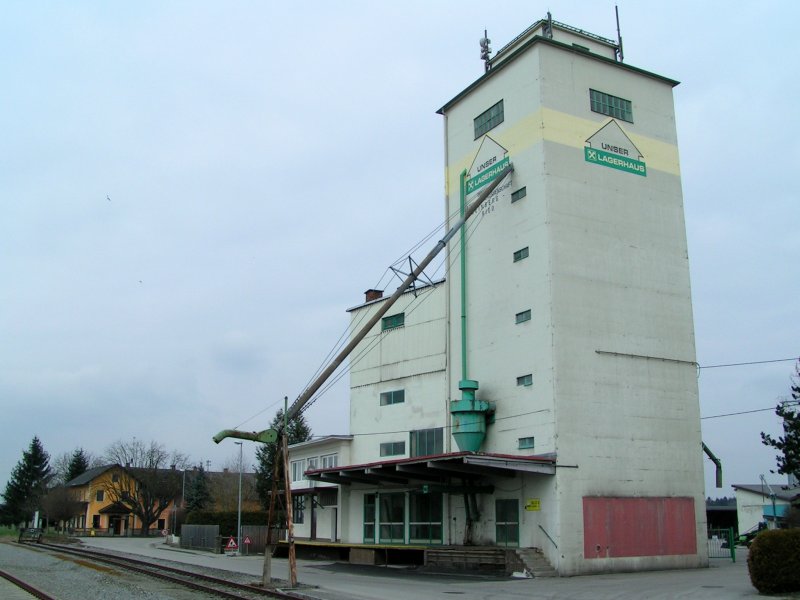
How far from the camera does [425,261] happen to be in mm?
30000

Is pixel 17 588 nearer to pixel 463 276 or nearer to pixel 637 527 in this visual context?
pixel 463 276

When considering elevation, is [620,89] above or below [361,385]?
above

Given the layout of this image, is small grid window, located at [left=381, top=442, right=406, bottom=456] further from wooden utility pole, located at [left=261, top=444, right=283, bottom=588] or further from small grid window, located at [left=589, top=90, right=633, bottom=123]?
small grid window, located at [left=589, top=90, right=633, bottom=123]

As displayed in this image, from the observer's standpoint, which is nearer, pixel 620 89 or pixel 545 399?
pixel 545 399

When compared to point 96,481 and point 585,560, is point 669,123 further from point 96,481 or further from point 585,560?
point 96,481

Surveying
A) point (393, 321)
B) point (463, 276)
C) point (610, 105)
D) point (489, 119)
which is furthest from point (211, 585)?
point (610, 105)

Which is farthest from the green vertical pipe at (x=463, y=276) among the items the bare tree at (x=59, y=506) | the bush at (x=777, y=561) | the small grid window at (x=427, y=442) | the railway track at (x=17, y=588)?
the bare tree at (x=59, y=506)

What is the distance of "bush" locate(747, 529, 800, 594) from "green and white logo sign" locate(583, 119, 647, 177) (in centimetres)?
1668

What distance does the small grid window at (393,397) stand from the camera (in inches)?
1415

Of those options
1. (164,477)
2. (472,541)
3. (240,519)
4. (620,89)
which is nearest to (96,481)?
(164,477)

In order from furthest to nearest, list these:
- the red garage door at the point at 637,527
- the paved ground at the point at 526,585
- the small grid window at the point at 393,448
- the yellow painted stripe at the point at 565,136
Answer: the small grid window at the point at 393,448 < the yellow painted stripe at the point at 565,136 < the red garage door at the point at 637,527 < the paved ground at the point at 526,585

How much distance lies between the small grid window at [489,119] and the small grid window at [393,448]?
14.4m

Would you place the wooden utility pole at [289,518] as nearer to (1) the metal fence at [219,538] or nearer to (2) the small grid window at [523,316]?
(2) the small grid window at [523,316]

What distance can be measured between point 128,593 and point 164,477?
71.5 metres
